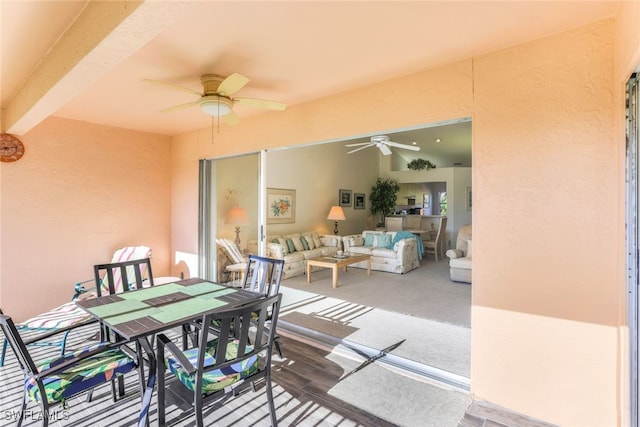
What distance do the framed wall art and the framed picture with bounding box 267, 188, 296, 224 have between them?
1.93 m

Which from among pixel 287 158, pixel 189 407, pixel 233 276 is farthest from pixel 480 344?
pixel 287 158

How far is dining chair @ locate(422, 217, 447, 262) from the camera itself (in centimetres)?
787

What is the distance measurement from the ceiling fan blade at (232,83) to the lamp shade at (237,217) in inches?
119

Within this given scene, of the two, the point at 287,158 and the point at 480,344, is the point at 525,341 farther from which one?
the point at 287,158

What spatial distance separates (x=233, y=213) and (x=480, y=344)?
4.13 metres

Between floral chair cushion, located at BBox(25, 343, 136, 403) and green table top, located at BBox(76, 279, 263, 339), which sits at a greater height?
green table top, located at BBox(76, 279, 263, 339)

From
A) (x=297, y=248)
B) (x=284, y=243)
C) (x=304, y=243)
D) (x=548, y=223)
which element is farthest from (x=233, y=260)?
(x=548, y=223)

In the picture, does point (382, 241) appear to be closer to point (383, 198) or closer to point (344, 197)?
point (344, 197)

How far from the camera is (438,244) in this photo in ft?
26.1

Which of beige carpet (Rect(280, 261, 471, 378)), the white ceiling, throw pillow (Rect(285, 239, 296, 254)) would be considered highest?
the white ceiling

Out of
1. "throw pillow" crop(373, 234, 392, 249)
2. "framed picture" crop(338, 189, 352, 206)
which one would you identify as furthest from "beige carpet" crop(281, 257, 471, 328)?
"framed picture" crop(338, 189, 352, 206)

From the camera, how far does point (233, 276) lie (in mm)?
5016

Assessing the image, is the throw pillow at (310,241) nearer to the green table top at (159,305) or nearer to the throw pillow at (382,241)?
the throw pillow at (382,241)

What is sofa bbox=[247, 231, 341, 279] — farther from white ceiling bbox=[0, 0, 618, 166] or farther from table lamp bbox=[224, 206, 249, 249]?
white ceiling bbox=[0, 0, 618, 166]
